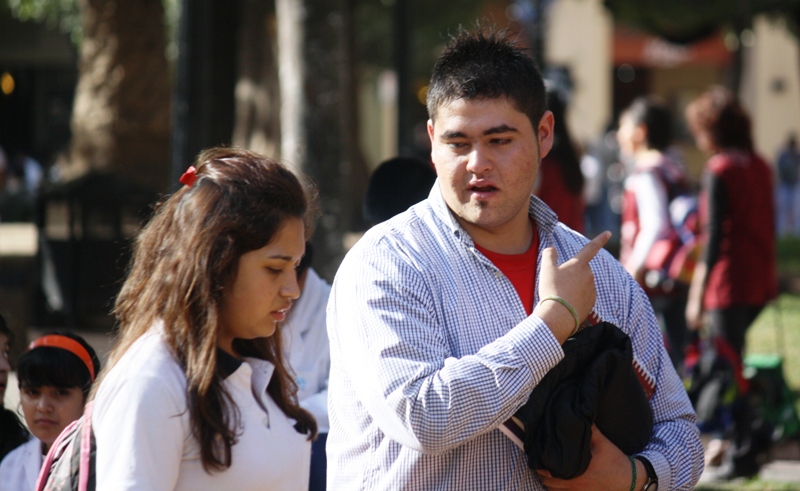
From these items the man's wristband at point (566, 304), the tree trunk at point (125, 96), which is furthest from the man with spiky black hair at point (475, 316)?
the tree trunk at point (125, 96)

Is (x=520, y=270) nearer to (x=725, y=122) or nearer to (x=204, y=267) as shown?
(x=204, y=267)

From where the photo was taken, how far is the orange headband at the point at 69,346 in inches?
134

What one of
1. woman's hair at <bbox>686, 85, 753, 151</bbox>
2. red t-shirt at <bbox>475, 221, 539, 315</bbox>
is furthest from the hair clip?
woman's hair at <bbox>686, 85, 753, 151</bbox>

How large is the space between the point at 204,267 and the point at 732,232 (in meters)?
4.84

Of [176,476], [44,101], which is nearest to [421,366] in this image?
[176,476]

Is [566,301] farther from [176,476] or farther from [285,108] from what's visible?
[285,108]

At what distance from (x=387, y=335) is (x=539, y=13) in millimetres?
9759

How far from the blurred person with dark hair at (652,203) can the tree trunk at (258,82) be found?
1052cm

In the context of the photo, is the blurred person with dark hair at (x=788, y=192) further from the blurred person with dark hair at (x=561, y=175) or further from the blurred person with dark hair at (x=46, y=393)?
the blurred person with dark hair at (x=46, y=393)

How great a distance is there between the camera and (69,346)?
342 centimetres

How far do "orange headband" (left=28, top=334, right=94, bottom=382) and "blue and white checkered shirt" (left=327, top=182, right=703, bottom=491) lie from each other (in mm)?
1274

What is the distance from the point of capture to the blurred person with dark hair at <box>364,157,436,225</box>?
4156 mm

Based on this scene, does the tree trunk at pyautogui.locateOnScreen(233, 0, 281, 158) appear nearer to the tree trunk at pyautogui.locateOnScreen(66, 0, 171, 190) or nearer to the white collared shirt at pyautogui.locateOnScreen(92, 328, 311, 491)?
the tree trunk at pyautogui.locateOnScreen(66, 0, 171, 190)

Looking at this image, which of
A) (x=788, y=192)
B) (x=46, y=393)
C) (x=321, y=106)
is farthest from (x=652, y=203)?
(x=788, y=192)
